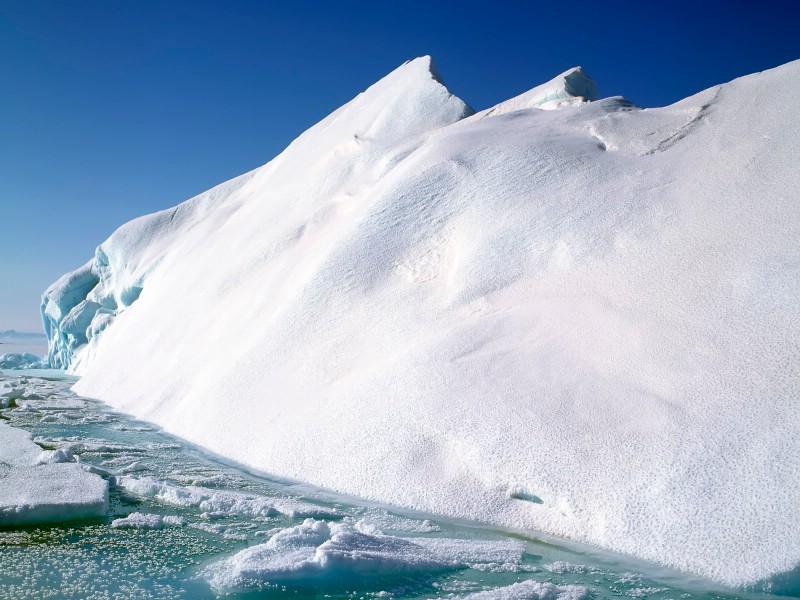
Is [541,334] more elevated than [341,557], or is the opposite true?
[541,334]

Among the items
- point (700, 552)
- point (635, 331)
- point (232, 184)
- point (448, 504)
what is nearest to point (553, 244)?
point (635, 331)

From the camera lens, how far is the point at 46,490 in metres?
5.02

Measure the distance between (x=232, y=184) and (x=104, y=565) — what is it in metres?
18.9

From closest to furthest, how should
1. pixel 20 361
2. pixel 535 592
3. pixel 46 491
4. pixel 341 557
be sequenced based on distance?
1. pixel 535 592
2. pixel 341 557
3. pixel 46 491
4. pixel 20 361

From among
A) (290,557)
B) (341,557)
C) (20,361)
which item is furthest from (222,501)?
(20,361)

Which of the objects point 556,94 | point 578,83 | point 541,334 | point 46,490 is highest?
point 578,83

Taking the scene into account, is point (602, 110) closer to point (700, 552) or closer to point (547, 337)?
point (547, 337)

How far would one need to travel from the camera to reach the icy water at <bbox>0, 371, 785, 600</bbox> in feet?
11.8

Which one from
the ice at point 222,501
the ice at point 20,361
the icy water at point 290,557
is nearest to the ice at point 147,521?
the icy water at point 290,557

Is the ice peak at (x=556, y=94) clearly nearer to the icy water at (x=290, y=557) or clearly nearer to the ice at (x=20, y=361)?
the icy water at (x=290, y=557)

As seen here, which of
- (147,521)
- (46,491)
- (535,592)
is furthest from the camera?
(46,491)

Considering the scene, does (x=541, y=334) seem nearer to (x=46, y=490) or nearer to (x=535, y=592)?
(x=535, y=592)

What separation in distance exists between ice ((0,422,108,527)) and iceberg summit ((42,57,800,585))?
1.89 meters

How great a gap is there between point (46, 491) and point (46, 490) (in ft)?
0.10
